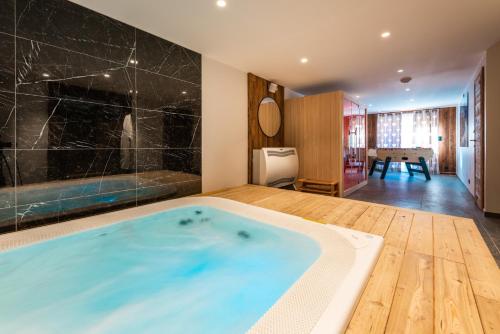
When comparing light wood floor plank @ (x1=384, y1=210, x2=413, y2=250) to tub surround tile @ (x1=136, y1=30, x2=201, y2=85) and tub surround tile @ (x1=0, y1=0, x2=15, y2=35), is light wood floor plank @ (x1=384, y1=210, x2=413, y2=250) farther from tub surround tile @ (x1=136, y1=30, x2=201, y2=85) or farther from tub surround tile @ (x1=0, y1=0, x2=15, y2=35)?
tub surround tile @ (x1=0, y1=0, x2=15, y2=35)

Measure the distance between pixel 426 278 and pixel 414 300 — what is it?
0.71 feet

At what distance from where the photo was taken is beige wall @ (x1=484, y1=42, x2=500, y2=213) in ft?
8.72

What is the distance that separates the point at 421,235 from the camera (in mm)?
1441

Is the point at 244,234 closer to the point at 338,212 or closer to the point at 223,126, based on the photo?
the point at 338,212

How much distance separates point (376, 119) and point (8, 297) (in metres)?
9.31

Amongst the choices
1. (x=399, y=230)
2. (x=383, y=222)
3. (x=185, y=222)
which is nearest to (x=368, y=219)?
(x=383, y=222)

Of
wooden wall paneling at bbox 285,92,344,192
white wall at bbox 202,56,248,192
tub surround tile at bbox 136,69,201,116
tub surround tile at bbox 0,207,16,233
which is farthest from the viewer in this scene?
wooden wall paneling at bbox 285,92,344,192

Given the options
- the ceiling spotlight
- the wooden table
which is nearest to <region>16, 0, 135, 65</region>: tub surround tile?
the ceiling spotlight

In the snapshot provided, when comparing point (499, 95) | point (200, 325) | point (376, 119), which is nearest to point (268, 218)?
point (200, 325)

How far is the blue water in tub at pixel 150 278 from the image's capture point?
0.98 meters

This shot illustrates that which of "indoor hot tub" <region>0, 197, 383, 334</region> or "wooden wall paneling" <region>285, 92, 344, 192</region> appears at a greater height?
"wooden wall paneling" <region>285, 92, 344, 192</region>

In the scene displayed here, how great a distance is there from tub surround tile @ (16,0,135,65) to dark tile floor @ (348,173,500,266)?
372 centimetres

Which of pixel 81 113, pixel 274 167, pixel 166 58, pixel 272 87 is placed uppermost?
pixel 272 87

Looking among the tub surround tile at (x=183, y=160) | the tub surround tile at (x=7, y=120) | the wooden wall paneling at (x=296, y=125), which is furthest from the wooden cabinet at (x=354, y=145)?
the tub surround tile at (x=7, y=120)
